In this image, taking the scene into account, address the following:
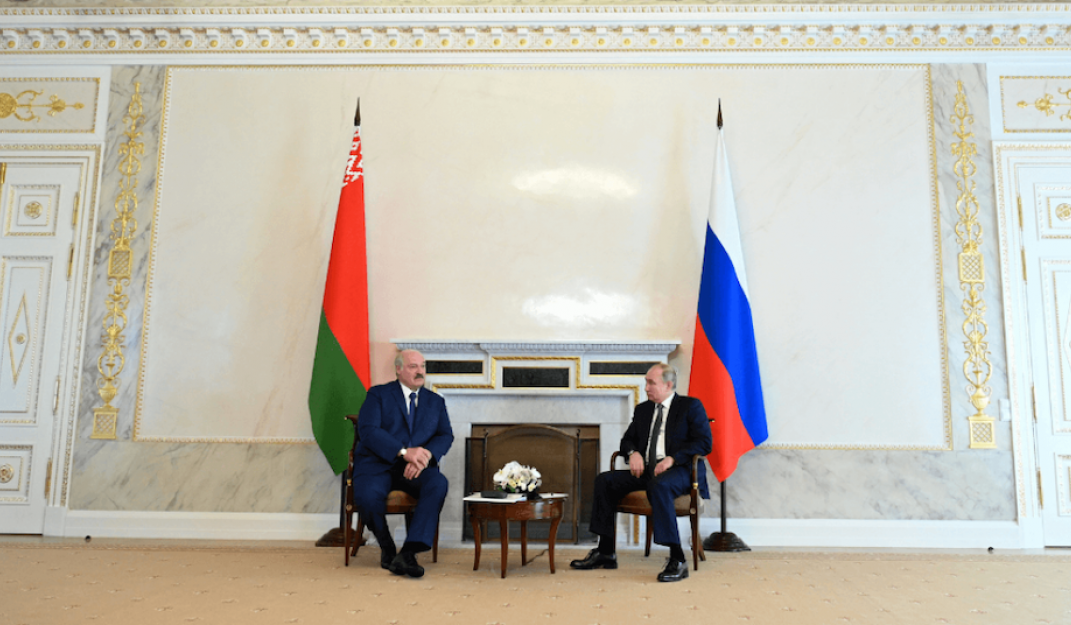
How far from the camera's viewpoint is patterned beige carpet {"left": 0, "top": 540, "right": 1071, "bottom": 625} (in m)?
3.63

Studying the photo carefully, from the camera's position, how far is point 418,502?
499 centimetres

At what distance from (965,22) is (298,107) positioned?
18.1ft

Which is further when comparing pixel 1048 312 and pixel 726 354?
pixel 1048 312

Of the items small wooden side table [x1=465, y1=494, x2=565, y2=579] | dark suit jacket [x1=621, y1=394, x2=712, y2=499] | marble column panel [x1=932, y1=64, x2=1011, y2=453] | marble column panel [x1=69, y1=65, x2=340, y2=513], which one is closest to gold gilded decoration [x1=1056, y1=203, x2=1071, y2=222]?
marble column panel [x1=932, y1=64, x2=1011, y2=453]

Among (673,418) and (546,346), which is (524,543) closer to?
(673,418)

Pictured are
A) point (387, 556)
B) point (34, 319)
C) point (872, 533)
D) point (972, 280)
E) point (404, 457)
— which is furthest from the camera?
point (34, 319)

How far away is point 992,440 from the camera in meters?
6.13

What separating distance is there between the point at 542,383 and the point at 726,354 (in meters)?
1.39

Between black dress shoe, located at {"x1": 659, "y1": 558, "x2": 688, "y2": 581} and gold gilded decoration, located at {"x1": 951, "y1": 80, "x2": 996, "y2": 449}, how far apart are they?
289 cm

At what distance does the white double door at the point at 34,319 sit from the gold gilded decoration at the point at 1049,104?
7.83 m

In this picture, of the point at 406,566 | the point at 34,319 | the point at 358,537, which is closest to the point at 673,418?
the point at 406,566

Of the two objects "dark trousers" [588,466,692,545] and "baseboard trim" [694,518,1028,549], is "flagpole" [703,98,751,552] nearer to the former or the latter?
"baseboard trim" [694,518,1028,549]

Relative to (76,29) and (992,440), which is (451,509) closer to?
(992,440)

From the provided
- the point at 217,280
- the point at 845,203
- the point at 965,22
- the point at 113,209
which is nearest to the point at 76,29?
the point at 113,209
